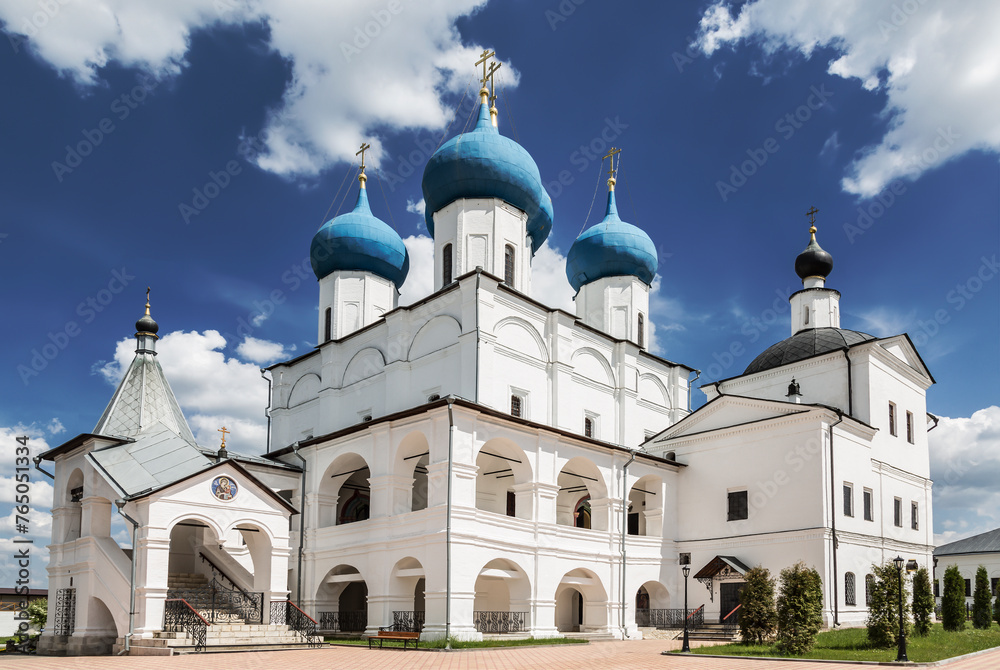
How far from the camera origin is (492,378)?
2139cm

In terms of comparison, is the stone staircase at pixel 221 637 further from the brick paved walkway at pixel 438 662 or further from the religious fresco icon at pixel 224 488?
the religious fresco icon at pixel 224 488

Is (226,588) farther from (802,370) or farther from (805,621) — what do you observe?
(802,370)

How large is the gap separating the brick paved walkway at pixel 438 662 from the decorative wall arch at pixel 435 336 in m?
8.52

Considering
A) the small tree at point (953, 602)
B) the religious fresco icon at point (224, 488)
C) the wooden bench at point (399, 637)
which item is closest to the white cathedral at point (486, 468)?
the religious fresco icon at point (224, 488)

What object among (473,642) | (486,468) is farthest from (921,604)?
(486,468)

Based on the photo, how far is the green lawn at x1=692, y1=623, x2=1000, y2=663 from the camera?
1435cm

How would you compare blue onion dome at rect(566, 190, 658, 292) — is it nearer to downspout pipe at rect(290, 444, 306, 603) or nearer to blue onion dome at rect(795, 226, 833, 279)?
blue onion dome at rect(795, 226, 833, 279)

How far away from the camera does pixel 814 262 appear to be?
1090 inches

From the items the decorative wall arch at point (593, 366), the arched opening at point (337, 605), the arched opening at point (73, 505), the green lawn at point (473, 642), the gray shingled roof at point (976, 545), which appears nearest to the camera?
the green lawn at point (473, 642)

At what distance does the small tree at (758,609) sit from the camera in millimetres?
16609

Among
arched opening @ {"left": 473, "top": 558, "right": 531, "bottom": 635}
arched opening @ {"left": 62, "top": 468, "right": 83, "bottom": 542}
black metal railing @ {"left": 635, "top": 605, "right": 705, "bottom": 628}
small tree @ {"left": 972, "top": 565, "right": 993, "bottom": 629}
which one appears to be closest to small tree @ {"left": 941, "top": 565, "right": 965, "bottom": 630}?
small tree @ {"left": 972, "top": 565, "right": 993, "bottom": 629}

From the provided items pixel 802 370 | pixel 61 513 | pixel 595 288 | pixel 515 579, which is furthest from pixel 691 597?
pixel 61 513

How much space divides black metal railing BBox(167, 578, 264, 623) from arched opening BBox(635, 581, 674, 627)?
10.1 m

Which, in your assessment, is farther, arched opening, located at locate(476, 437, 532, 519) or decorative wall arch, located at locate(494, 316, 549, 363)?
decorative wall arch, located at locate(494, 316, 549, 363)
